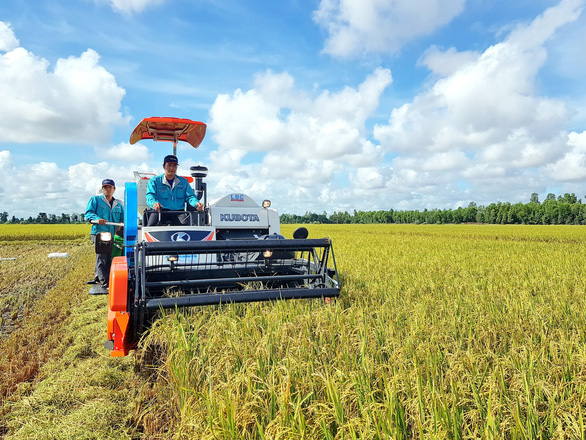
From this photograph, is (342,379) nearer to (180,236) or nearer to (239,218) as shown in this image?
(180,236)

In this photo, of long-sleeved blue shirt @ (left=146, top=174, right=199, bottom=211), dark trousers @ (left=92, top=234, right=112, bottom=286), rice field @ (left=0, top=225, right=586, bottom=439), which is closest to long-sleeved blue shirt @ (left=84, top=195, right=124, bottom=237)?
dark trousers @ (left=92, top=234, right=112, bottom=286)

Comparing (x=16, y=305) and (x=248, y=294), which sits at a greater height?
(x=248, y=294)

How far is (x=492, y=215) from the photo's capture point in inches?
3999

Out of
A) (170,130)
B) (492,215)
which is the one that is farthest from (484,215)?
(170,130)

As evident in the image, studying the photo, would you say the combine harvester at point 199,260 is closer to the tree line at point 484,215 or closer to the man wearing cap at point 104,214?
the man wearing cap at point 104,214

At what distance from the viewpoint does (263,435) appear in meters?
1.95

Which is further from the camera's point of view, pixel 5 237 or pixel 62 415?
pixel 5 237

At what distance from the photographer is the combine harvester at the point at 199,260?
367 centimetres

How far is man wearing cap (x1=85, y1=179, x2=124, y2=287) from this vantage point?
6.96 m

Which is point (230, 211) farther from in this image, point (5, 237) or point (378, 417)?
point (5, 237)

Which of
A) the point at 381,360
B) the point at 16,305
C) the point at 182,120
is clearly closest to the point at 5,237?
the point at 16,305

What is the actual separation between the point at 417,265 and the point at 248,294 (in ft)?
18.9

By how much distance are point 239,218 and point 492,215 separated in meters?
109

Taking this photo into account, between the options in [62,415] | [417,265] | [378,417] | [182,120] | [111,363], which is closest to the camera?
[378,417]
